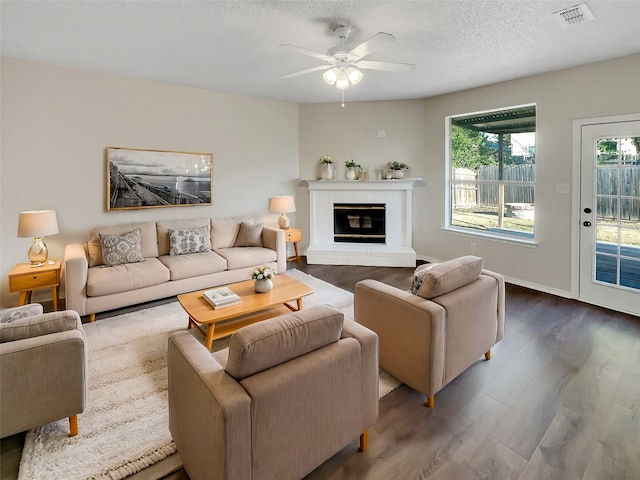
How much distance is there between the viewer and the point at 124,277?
3.67m

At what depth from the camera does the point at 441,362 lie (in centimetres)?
218

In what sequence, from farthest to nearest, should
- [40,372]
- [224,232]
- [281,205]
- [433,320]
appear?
[281,205], [224,232], [433,320], [40,372]

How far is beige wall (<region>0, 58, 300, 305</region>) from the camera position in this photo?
3805mm

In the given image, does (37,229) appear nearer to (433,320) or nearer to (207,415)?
(207,415)

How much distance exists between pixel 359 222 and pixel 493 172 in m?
2.25

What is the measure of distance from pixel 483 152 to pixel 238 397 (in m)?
5.09

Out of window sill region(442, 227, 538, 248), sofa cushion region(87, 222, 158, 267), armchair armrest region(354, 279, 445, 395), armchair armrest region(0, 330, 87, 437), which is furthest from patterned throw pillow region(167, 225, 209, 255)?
window sill region(442, 227, 538, 248)

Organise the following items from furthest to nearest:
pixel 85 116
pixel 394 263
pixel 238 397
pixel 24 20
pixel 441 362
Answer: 1. pixel 394 263
2. pixel 85 116
3. pixel 24 20
4. pixel 441 362
5. pixel 238 397

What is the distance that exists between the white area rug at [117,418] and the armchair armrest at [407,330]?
250 mm

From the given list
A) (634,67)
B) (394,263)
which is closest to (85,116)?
(394,263)

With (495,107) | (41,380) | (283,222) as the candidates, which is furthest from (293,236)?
(41,380)

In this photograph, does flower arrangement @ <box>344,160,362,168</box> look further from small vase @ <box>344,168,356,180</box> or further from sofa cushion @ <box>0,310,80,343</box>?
sofa cushion @ <box>0,310,80,343</box>

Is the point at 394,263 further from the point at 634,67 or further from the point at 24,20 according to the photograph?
the point at 24,20

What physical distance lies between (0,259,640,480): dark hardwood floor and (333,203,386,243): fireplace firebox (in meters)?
3.25
